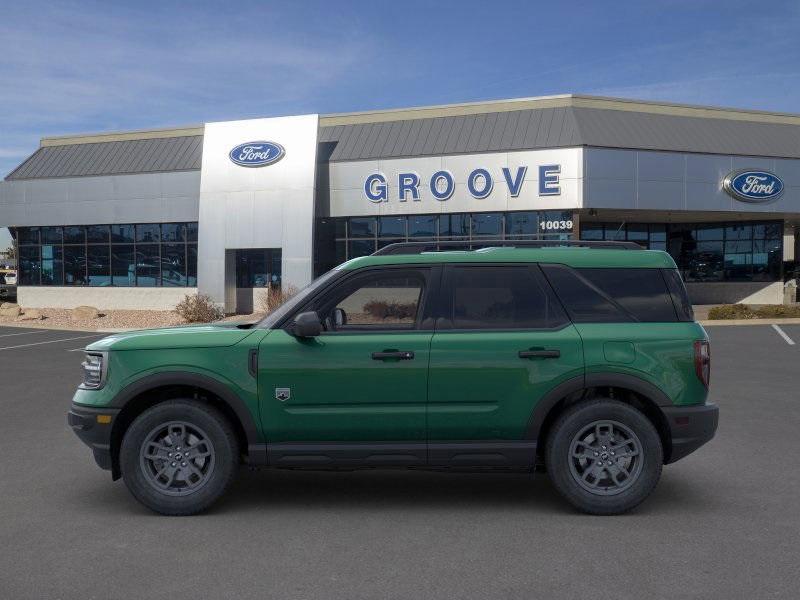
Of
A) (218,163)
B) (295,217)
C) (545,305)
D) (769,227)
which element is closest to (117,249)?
(218,163)

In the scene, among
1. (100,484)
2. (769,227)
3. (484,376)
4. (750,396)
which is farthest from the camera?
(769,227)

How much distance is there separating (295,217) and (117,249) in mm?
9089

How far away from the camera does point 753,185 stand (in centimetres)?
2781

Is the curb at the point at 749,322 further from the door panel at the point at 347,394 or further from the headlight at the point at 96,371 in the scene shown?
the headlight at the point at 96,371

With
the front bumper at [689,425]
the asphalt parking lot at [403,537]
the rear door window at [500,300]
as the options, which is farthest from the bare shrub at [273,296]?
the front bumper at [689,425]

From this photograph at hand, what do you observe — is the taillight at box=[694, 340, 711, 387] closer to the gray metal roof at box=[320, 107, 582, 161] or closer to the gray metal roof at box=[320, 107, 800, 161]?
the gray metal roof at box=[320, 107, 800, 161]

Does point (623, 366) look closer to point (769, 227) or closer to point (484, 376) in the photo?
point (484, 376)

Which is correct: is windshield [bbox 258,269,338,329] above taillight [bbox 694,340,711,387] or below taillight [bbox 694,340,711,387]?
above

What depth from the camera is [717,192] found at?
90.9 ft

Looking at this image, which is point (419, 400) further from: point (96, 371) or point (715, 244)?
point (715, 244)

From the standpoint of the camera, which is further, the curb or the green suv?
the curb

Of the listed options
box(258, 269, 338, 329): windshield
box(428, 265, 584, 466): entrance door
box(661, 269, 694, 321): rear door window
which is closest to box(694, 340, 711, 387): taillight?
box(661, 269, 694, 321): rear door window

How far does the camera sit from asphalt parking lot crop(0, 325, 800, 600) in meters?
3.97

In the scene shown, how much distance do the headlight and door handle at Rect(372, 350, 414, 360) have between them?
189 centimetres
